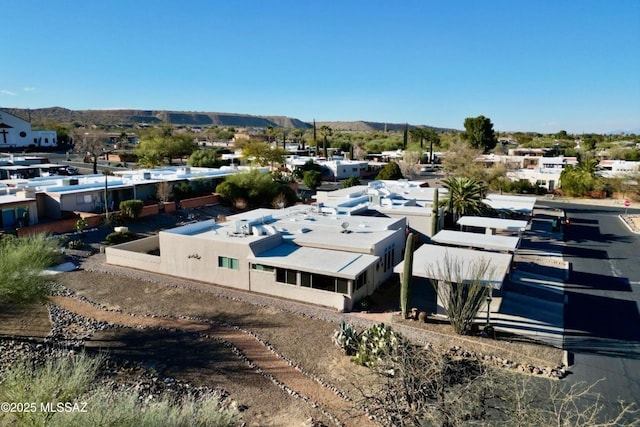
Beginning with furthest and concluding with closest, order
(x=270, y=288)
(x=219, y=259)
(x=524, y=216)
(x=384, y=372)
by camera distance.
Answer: (x=524, y=216) → (x=219, y=259) → (x=270, y=288) → (x=384, y=372)

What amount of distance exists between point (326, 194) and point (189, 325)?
23.7m

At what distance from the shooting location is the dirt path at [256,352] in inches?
504

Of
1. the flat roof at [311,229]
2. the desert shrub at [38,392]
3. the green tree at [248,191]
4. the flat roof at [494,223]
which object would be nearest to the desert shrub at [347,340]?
the flat roof at [311,229]

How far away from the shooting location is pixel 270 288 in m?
21.5

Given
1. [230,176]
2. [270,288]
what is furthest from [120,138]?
[270,288]

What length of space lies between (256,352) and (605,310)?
594 inches

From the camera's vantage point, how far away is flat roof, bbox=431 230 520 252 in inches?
899

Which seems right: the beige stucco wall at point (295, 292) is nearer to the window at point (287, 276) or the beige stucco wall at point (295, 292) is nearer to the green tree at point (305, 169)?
the window at point (287, 276)

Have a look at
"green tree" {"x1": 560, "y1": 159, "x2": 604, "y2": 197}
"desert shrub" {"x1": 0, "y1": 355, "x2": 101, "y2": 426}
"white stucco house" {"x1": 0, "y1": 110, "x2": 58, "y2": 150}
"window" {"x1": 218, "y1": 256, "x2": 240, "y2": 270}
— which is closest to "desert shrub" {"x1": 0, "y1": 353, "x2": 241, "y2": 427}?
"desert shrub" {"x1": 0, "y1": 355, "x2": 101, "y2": 426}

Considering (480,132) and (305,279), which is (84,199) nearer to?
(305,279)

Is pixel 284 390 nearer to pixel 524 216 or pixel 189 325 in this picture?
pixel 189 325

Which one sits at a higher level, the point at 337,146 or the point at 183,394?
the point at 337,146

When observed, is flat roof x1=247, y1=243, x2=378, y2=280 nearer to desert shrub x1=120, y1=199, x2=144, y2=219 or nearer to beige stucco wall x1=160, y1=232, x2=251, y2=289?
beige stucco wall x1=160, y1=232, x2=251, y2=289

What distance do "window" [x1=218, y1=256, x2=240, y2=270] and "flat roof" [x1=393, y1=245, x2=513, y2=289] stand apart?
787cm
